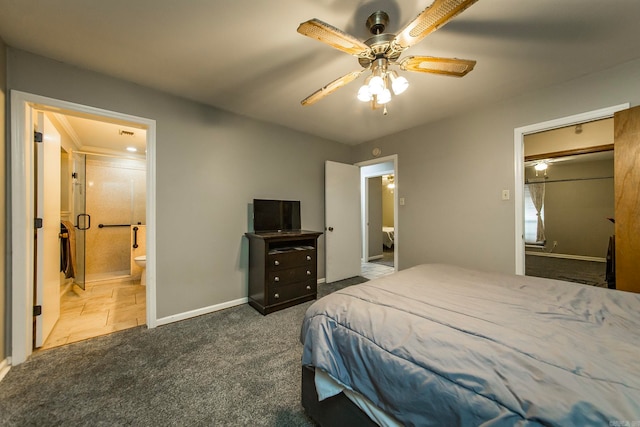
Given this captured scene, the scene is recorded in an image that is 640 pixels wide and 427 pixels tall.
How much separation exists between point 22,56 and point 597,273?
762 cm

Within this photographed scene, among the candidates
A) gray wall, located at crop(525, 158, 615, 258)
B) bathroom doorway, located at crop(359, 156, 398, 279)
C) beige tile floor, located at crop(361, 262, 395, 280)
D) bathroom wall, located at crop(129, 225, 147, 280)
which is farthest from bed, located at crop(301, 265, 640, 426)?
gray wall, located at crop(525, 158, 615, 258)

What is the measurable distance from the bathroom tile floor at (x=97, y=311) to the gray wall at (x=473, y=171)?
11.5 ft

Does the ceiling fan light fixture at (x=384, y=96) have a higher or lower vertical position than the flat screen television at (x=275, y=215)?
higher

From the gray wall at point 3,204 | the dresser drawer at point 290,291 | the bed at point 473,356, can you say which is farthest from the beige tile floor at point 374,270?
the gray wall at point 3,204

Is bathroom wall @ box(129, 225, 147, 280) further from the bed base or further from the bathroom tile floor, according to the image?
the bed base

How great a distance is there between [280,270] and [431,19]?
96.3 inches

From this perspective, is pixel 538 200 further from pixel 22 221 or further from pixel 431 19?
pixel 22 221

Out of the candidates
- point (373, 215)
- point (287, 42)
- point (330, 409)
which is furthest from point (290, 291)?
point (373, 215)

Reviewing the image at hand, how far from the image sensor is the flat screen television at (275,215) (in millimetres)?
2902

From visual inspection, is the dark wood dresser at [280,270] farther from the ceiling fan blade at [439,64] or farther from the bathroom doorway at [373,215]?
the bathroom doorway at [373,215]

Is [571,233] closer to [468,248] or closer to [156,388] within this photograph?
[468,248]

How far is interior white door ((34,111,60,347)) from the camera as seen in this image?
6.39ft

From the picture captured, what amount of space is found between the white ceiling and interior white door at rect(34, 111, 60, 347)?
75 centimetres

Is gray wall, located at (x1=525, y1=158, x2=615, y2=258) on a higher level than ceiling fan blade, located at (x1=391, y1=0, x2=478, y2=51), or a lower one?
lower
